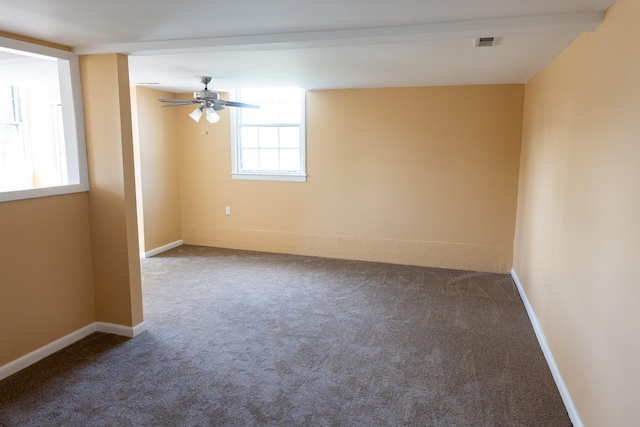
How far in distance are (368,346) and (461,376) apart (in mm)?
742

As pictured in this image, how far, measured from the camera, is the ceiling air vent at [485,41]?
9.55 ft

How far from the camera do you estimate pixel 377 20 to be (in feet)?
8.21

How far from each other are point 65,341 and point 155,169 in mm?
3163

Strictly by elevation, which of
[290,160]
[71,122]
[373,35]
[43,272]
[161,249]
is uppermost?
[373,35]

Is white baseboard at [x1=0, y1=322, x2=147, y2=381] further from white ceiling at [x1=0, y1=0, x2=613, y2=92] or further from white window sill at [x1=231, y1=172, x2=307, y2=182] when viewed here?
white window sill at [x1=231, y1=172, x2=307, y2=182]

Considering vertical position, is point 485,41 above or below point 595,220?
above

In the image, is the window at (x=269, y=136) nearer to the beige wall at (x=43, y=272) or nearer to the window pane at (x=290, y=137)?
the window pane at (x=290, y=137)

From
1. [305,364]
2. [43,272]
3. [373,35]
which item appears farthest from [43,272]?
[373,35]

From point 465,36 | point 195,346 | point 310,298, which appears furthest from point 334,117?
point 195,346

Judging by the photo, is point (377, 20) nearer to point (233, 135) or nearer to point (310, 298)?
point (310, 298)

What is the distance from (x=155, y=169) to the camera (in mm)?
6047

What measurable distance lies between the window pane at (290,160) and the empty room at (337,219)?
45mm

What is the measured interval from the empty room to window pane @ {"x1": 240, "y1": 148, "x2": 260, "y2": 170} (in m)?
0.03

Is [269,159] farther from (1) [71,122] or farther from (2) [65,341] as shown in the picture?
(2) [65,341]
